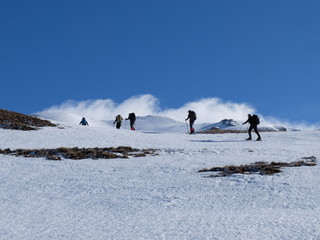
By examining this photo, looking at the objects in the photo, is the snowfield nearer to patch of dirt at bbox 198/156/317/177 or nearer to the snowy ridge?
patch of dirt at bbox 198/156/317/177

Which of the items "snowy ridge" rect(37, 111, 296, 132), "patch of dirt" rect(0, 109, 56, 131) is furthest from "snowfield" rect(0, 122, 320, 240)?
"snowy ridge" rect(37, 111, 296, 132)

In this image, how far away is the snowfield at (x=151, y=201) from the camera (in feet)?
19.5

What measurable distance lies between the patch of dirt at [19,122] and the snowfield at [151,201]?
11.7 m

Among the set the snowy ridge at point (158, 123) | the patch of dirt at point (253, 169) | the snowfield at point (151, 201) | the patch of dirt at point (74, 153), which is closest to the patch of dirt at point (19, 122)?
the patch of dirt at point (74, 153)

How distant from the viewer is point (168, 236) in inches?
223

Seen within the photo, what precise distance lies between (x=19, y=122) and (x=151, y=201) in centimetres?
2171

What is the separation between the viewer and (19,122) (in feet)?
88.7

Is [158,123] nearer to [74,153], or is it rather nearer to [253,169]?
[74,153]

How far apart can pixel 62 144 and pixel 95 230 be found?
14.1 metres

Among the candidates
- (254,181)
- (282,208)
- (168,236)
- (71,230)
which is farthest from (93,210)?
(254,181)

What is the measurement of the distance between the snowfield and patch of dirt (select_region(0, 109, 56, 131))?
38.4 feet

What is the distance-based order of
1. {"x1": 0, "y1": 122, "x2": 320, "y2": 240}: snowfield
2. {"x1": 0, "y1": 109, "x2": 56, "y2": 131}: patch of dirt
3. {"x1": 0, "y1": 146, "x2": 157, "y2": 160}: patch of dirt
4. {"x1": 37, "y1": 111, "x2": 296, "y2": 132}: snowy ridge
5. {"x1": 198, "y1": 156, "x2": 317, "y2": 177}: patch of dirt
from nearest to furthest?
1. {"x1": 0, "y1": 122, "x2": 320, "y2": 240}: snowfield
2. {"x1": 198, "y1": 156, "x2": 317, "y2": 177}: patch of dirt
3. {"x1": 0, "y1": 146, "x2": 157, "y2": 160}: patch of dirt
4. {"x1": 0, "y1": 109, "x2": 56, "y2": 131}: patch of dirt
5. {"x1": 37, "y1": 111, "x2": 296, "y2": 132}: snowy ridge

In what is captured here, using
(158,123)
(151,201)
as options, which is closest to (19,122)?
(151,201)

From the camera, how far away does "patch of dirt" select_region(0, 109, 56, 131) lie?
2533cm
